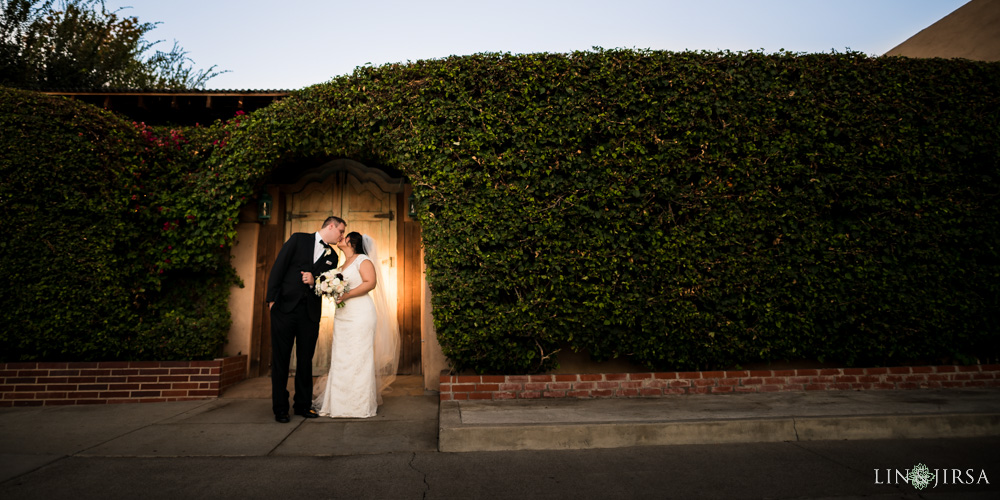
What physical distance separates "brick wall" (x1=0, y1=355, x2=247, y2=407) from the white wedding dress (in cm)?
158

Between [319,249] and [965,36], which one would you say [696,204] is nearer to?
[319,249]

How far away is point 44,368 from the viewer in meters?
4.98

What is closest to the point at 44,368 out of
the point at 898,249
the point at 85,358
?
the point at 85,358

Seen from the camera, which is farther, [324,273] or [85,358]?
[85,358]

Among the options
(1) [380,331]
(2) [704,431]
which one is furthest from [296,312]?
(2) [704,431]

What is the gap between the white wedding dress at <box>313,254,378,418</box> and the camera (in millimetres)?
4551

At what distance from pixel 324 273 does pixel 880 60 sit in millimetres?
6615

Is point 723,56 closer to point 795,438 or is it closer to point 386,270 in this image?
point 795,438

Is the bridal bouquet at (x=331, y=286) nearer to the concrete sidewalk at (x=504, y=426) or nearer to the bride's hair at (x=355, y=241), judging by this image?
Answer: the bride's hair at (x=355, y=241)

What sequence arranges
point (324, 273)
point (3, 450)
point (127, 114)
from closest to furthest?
point (3, 450), point (324, 273), point (127, 114)

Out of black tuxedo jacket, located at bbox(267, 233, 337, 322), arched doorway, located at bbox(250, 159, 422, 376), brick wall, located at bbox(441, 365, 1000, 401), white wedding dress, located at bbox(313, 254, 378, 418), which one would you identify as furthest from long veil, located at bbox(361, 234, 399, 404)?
arched doorway, located at bbox(250, 159, 422, 376)

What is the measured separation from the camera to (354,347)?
183 inches

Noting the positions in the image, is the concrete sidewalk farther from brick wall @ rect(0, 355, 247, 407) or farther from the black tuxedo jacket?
the black tuxedo jacket

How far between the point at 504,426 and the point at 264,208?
15.3 feet
